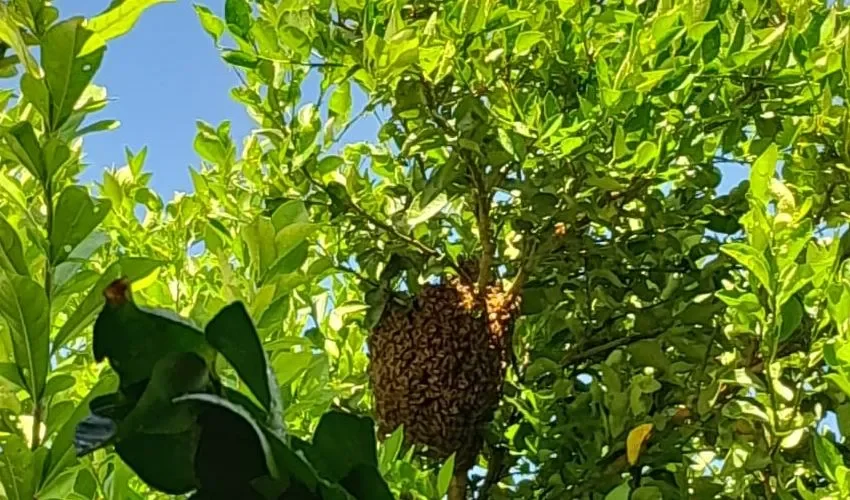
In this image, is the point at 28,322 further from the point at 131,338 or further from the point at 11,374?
the point at 131,338

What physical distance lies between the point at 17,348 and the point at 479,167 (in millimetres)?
683

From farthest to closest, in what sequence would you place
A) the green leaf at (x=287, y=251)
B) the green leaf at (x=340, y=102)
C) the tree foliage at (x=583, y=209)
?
the green leaf at (x=340, y=102) < the tree foliage at (x=583, y=209) < the green leaf at (x=287, y=251)

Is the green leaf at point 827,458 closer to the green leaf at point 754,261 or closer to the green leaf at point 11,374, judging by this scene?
the green leaf at point 754,261

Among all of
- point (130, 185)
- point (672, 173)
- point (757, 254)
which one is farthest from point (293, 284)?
point (130, 185)

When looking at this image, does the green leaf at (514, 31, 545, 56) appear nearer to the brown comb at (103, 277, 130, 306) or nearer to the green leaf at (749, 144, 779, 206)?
the green leaf at (749, 144, 779, 206)

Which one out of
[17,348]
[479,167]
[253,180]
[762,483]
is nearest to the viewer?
[17,348]

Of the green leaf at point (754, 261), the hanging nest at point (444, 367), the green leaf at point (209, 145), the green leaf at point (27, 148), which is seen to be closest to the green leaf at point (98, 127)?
the green leaf at point (27, 148)

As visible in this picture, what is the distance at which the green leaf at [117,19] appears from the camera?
16.5 inches

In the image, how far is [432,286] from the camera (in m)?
1.11

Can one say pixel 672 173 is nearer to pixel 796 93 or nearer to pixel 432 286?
pixel 796 93

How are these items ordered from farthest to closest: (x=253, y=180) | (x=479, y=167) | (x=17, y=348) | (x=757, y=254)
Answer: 1. (x=253, y=180)
2. (x=479, y=167)
3. (x=757, y=254)
4. (x=17, y=348)

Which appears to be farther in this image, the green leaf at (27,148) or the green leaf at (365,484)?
the green leaf at (27,148)

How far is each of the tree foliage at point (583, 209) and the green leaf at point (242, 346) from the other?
1.30ft

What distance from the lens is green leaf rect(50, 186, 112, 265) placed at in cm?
43
